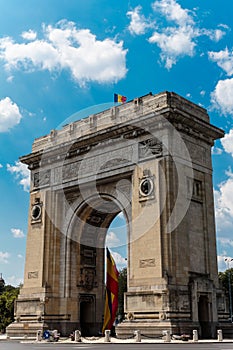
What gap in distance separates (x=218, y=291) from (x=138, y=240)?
6.48 metres

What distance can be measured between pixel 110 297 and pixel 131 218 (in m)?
5.66

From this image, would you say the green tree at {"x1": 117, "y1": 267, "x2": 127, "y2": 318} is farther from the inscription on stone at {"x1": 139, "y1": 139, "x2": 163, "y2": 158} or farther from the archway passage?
the inscription on stone at {"x1": 139, "y1": 139, "x2": 163, "y2": 158}

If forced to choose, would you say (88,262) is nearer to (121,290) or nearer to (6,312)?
(6,312)

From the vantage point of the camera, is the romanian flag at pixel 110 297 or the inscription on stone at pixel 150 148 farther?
the romanian flag at pixel 110 297

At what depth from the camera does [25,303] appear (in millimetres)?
37156

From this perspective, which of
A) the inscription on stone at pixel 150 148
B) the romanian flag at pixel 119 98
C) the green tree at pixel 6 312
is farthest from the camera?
the green tree at pixel 6 312

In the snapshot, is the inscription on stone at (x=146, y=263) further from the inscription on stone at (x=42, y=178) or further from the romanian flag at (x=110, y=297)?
the inscription on stone at (x=42, y=178)

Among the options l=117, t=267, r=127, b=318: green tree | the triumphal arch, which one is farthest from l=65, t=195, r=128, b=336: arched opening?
l=117, t=267, r=127, b=318: green tree

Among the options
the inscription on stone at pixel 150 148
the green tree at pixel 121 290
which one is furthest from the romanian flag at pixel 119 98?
the green tree at pixel 121 290

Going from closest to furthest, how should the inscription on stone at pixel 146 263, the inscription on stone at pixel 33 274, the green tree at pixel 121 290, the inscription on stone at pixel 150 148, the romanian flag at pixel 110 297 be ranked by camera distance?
the inscription on stone at pixel 146 263 < the inscription on stone at pixel 150 148 < the romanian flag at pixel 110 297 < the inscription on stone at pixel 33 274 < the green tree at pixel 121 290

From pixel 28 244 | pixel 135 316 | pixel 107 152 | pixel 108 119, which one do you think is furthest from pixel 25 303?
pixel 108 119

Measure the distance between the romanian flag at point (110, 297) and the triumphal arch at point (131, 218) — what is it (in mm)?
1879

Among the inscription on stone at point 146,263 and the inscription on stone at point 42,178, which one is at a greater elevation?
→ the inscription on stone at point 42,178

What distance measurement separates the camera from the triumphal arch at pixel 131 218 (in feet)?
98.1
